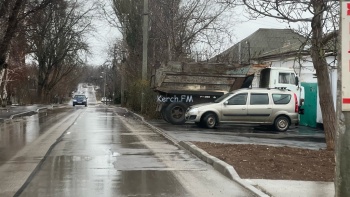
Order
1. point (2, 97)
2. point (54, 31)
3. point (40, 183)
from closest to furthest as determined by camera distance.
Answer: point (40, 183) < point (2, 97) < point (54, 31)

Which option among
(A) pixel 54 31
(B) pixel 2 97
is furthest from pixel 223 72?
(A) pixel 54 31

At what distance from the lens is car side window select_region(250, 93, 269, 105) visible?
68.4ft

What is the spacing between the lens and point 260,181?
897cm

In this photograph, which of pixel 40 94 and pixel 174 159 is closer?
pixel 174 159

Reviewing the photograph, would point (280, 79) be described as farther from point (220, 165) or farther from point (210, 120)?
point (220, 165)

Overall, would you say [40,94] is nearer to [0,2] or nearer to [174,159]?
[0,2]

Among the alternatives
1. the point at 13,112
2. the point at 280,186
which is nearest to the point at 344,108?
the point at 280,186

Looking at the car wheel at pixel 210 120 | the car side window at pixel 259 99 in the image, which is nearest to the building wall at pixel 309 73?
the car side window at pixel 259 99

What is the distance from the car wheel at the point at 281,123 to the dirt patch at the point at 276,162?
25.1 feet

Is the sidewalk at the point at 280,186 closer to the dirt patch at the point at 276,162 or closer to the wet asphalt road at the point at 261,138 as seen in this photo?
the dirt patch at the point at 276,162

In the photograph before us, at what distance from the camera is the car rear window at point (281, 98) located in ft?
69.2

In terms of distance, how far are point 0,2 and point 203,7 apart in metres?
12.6

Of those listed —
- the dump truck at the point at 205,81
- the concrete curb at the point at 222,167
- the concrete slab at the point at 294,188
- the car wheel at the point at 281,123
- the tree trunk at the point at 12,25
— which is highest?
the tree trunk at the point at 12,25

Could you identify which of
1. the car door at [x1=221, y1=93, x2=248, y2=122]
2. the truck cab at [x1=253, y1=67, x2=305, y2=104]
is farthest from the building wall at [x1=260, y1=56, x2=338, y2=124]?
the car door at [x1=221, y1=93, x2=248, y2=122]
